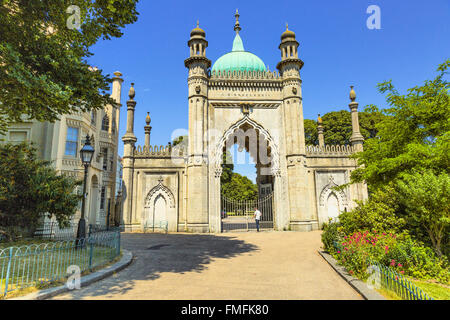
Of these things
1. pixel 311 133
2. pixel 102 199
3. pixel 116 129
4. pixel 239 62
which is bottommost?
pixel 102 199

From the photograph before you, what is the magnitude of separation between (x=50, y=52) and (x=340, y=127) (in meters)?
37.4

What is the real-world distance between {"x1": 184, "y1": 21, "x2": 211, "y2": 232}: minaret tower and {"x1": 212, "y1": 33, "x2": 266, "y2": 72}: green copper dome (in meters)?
3.20

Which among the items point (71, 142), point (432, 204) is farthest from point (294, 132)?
point (71, 142)

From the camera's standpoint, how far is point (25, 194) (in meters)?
11.2

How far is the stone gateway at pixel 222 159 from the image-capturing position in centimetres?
1923

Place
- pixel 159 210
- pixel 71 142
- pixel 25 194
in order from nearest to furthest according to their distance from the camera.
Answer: pixel 25 194
pixel 71 142
pixel 159 210

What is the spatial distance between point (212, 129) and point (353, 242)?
1402cm

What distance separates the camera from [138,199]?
19969 millimetres

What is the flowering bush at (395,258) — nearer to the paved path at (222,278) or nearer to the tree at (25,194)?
the paved path at (222,278)

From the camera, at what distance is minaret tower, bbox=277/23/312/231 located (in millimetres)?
19172

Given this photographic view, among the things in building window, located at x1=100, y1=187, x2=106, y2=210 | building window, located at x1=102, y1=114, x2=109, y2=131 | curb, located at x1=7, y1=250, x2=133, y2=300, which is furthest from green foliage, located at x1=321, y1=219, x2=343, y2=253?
building window, located at x1=102, y1=114, x2=109, y2=131

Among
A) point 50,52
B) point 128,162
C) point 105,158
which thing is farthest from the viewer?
point 105,158

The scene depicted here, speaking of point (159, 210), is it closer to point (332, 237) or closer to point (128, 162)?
point (128, 162)
